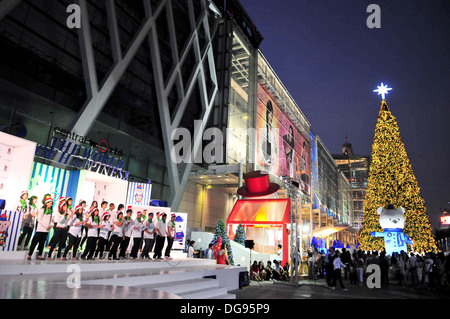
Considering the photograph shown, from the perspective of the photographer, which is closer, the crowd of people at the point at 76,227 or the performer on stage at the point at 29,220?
the crowd of people at the point at 76,227

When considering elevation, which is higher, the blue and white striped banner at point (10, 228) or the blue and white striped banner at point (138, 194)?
the blue and white striped banner at point (138, 194)

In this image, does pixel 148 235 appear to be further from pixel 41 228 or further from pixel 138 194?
pixel 138 194

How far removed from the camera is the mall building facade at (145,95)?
13.4 metres

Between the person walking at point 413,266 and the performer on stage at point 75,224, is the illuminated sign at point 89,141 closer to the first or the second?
the performer on stage at point 75,224

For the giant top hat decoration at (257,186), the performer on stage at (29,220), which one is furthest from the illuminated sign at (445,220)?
the performer on stage at (29,220)

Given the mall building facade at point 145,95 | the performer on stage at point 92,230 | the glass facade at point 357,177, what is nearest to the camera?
the performer on stage at point 92,230

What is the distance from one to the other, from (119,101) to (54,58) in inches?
163

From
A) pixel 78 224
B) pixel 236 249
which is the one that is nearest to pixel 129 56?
pixel 78 224

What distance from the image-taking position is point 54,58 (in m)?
14.5

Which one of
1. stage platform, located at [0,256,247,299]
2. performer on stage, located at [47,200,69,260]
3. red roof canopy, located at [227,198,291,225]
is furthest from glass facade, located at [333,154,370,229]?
performer on stage, located at [47,200,69,260]

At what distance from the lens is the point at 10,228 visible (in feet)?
26.1

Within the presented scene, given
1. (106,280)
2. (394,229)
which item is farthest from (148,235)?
(394,229)

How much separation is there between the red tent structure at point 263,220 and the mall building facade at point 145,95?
115 inches

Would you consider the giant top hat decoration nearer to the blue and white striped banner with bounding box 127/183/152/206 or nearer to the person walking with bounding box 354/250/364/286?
A: the person walking with bounding box 354/250/364/286
